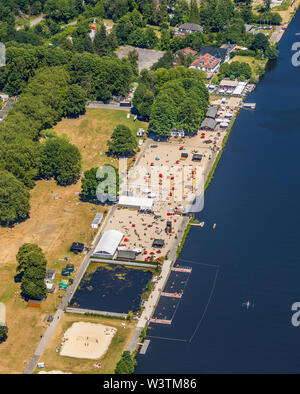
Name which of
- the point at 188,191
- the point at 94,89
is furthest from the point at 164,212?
the point at 94,89

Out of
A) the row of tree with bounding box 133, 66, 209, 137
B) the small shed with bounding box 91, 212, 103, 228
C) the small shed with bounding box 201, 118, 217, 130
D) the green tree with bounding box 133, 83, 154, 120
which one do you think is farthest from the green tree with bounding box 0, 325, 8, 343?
the small shed with bounding box 201, 118, 217, 130

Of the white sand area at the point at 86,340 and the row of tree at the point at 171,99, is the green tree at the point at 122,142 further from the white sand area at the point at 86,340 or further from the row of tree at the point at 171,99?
the white sand area at the point at 86,340

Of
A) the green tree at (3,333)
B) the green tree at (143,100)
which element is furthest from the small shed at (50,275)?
the green tree at (143,100)

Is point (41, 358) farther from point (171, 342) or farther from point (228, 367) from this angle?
point (228, 367)

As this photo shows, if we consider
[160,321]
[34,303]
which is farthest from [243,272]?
[34,303]

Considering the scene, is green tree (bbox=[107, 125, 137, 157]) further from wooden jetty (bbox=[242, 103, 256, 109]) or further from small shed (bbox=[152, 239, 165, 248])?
wooden jetty (bbox=[242, 103, 256, 109])

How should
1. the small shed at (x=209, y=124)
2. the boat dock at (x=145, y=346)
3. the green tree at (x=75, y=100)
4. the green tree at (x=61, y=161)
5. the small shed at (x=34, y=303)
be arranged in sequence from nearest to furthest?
the boat dock at (x=145, y=346)
the small shed at (x=34, y=303)
the green tree at (x=61, y=161)
the small shed at (x=209, y=124)
the green tree at (x=75, y=100)
